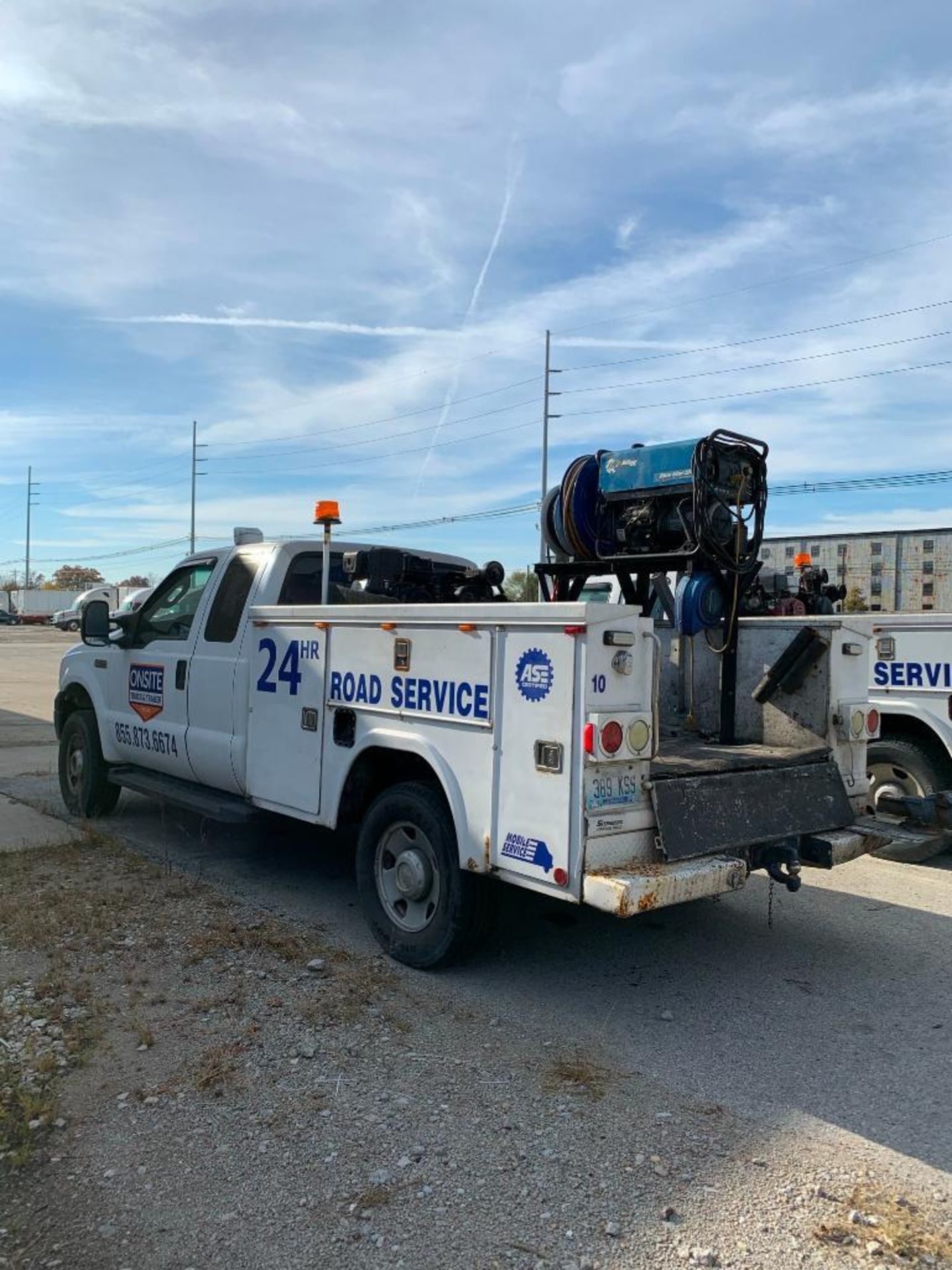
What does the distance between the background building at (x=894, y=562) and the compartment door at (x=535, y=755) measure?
210 feet

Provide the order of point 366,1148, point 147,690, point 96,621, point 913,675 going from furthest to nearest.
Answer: point 96,621 → point 913,675 → point 147,690 → point 366,1148

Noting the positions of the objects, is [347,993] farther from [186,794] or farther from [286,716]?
[186,794]

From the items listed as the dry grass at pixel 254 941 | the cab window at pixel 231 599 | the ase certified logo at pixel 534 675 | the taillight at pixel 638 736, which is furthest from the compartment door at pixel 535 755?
the cab window at pixel 231 599

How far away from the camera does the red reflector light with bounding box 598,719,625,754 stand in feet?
12.5

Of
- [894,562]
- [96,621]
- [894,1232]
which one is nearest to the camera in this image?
[894,1232]

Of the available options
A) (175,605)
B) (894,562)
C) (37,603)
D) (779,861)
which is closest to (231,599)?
(175,605)

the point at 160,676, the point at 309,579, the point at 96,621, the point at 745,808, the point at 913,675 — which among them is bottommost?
the point at 745,808

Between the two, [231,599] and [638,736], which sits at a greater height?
[231,599]

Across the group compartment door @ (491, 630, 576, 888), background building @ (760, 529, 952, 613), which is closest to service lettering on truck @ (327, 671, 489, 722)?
compartment door @ (491, 630, 576, 888)

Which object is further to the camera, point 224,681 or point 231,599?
point 231,599

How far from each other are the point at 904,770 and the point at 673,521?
3.27m

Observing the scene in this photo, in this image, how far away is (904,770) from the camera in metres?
7.16

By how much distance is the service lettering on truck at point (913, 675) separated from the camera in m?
6.92

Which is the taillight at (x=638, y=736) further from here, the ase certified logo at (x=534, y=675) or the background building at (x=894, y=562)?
the background building at (x=894, y=562)
